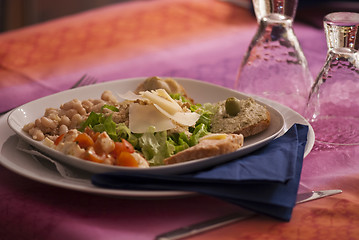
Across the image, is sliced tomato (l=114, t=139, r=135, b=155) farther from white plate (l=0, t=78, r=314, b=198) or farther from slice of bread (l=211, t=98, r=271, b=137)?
slice of bread (l=211, t=98, r=271, b=137)

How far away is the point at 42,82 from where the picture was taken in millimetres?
2221

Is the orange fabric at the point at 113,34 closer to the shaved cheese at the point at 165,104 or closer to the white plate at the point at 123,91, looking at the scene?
the white plate at the point at 123,91

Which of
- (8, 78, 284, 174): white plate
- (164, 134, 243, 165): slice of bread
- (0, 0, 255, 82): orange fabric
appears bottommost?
(0, 0, 255, 82): orange fabric

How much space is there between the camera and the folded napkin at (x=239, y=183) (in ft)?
3.69

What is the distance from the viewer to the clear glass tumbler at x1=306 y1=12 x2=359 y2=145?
1.52m

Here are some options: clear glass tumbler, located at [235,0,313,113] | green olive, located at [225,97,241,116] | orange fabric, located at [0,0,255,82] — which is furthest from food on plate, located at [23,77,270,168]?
orange fabric, located at [0,0,255,82]

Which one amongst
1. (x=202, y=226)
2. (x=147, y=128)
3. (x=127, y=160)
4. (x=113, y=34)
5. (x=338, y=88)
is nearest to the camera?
(x=202, y=226)

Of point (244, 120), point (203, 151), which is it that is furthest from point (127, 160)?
point (244, 120)

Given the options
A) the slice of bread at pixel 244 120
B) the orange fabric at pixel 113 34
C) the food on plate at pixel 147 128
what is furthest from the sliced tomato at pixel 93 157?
the orange fabric at pixel 113 34

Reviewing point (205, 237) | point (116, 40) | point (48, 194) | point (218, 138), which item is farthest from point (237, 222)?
point (116, 40)

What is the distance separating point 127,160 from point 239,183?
0.26 metres

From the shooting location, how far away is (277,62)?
1.97 m

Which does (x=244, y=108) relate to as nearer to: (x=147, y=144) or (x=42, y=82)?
(x=147, y=144)

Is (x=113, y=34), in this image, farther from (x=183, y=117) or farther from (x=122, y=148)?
(x=122, y=148)
